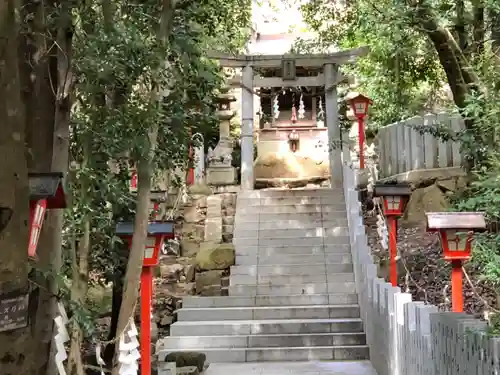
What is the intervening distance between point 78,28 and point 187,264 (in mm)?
7094

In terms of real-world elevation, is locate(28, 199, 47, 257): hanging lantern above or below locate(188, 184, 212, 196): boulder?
below

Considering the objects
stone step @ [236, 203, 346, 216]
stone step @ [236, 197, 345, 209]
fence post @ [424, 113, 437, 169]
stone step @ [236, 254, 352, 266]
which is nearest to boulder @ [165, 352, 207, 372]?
stone step @ [236, 254, 352, 266]

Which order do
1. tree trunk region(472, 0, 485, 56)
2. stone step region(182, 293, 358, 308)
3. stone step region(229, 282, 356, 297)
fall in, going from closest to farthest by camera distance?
tree trunk region(472, 0, 485, 56)
stone step region(182, 293, 358, 308)
stone step region(229, 282, 356, 297)

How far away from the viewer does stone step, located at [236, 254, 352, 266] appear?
37.8 ft

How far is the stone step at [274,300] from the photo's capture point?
34.6 feet

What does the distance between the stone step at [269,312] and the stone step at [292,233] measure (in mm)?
2210

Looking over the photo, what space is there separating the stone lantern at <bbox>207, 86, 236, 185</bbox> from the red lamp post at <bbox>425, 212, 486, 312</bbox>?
8.52 meters

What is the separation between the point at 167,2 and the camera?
641cm

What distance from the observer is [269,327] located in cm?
970

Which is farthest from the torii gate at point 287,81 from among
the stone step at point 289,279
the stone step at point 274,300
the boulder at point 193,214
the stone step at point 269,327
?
the stone step at point 269,327

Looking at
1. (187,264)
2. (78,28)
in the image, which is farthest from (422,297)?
(78,28)

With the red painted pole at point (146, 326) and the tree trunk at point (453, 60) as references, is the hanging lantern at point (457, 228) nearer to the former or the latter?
the tree trunk at point (453, 60)

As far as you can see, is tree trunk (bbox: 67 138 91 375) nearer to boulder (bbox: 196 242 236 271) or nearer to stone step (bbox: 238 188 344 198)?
boulder (bbox: 196 242 236 271)

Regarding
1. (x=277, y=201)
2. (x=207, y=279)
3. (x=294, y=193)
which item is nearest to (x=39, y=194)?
(x=207, y=279)
